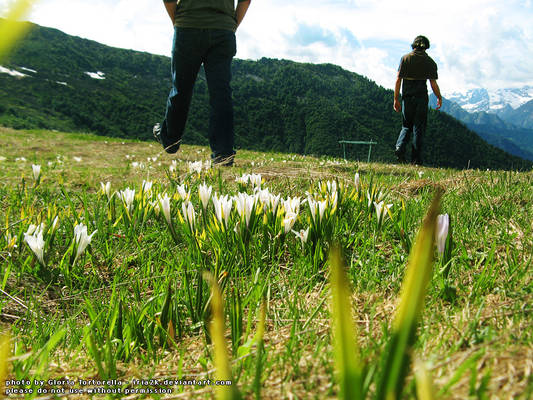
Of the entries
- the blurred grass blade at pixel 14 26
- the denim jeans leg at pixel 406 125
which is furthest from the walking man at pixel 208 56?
the denim jeans leg at pixel 406 125

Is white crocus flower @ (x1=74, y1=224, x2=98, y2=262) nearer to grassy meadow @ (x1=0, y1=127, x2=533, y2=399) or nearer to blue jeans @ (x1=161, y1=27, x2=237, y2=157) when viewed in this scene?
grassy meadow @ (x1=0, y1=127, x2=533, y2=399)

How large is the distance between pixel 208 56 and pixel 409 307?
18.0 ft

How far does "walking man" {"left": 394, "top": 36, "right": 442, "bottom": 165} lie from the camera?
27.7 feet

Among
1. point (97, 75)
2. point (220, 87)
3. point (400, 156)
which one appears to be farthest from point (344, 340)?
point (97, 75)

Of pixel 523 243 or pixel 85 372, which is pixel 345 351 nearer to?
pixel 85 372

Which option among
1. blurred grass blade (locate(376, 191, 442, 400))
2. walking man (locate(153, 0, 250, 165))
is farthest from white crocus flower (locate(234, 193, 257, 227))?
walking man (locate(153, 0, 250, 165))

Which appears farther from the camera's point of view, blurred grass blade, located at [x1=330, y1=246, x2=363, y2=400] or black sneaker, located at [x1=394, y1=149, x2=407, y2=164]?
black sneaker, located at [x1=394, y1=149, x2=407, y2=164]

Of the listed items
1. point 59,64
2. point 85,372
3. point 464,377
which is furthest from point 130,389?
point 59,64

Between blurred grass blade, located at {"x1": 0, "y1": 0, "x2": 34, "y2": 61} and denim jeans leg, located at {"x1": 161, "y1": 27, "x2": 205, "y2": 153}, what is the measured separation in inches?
185

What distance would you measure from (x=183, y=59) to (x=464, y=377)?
5.16m

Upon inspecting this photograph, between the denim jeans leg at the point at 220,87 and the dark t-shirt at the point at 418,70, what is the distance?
15.6 feet

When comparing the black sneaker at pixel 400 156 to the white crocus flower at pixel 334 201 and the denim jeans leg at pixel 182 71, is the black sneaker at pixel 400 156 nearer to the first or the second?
the denim jeans leg at pixel 182 71

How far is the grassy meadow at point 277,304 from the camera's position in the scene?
61 cm

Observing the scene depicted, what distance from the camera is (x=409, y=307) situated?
0.99 ft
